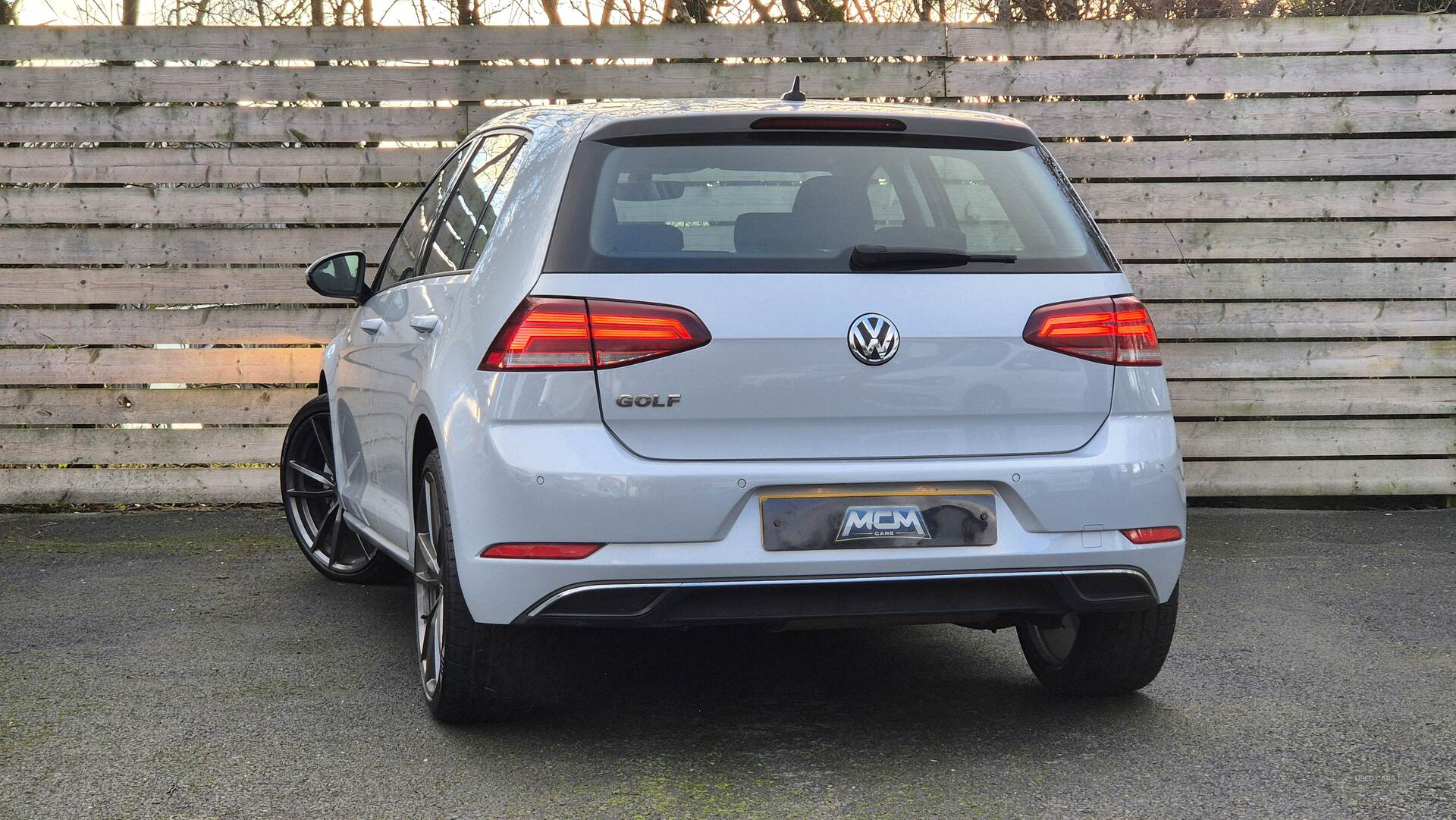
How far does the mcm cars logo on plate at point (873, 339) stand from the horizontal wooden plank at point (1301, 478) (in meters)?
4.68

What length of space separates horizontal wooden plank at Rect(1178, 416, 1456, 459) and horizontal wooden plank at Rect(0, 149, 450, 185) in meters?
3.96

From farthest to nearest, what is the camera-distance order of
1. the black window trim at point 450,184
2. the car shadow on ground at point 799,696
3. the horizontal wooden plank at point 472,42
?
the horizontal wooden plank at point 472,42
the black window trim at point 450,184
the car shadow on ground at point 799,696

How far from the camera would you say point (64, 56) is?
25.3 feet

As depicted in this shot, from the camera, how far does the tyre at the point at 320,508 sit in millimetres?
Result: 6152

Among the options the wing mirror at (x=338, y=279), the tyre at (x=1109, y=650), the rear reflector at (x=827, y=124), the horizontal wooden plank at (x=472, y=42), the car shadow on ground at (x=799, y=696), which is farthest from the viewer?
the horizontal wooden plank at (x=472, y=42)

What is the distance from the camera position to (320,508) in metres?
6.54

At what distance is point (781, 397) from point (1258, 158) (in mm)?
5008

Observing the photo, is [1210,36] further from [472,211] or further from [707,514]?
[707,514]

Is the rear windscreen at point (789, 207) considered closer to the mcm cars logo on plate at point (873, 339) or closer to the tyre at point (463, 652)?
the mcm cars logo on plate at point (873, 339)

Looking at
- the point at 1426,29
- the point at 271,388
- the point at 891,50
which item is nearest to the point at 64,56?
the point at 271,388

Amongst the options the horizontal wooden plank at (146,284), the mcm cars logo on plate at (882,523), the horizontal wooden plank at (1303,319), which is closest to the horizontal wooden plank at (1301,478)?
the horizontal wooden plank at (1303,319)

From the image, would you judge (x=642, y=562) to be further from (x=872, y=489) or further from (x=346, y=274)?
(x=346, y=274)

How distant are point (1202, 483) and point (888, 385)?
475 cm

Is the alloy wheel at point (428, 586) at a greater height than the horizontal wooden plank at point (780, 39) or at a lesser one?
lesser
